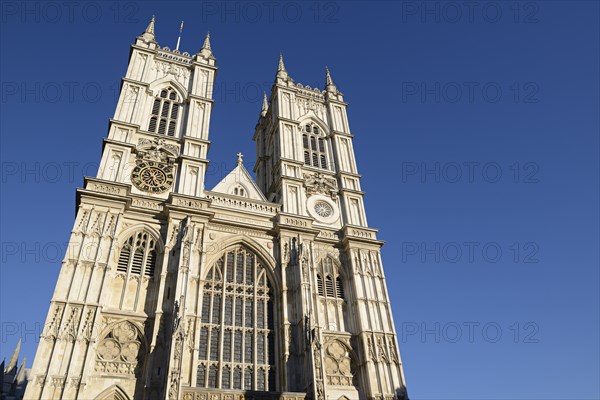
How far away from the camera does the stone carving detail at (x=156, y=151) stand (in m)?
27.2

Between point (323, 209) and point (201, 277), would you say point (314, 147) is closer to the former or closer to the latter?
point (323, 209)

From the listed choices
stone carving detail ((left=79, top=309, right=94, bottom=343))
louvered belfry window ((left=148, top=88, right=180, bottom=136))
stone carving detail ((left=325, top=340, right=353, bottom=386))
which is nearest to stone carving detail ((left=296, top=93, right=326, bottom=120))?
louvered belfry window ((left=148, top=88, right=180, bottom=136))

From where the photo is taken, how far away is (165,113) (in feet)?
100

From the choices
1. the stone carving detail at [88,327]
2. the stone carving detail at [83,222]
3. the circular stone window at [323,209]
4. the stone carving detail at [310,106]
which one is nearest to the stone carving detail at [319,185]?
the circular stone window at [323,209]

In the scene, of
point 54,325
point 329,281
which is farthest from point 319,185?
point 54,325

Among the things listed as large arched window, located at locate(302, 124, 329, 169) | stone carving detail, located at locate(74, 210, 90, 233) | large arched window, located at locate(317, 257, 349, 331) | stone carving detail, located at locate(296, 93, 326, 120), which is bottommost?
large arched window, located at locate(317, 257, 349, 331)

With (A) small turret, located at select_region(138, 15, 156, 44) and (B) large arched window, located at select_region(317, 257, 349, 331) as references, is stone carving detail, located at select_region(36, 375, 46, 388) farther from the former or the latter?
(A) small turret, located at select_region(138, 15, 156, 44)

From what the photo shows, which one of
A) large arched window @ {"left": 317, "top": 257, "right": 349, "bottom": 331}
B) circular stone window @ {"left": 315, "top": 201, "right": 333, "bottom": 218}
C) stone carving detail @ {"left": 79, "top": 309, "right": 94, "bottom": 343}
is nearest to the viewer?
stone carving detail @ {"left": 79, "top": 309, "right": 94, "bottom": 343}

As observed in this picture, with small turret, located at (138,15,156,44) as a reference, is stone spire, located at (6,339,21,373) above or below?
below

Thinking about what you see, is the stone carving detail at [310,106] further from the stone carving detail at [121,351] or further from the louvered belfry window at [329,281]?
the stone carving detail at [121,351]

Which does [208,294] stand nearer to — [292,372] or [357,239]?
[292,372]

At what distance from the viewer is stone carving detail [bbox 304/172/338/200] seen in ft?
101

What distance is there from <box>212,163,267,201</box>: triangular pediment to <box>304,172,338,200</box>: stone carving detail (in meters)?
3.23

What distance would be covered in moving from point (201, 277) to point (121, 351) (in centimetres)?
498
